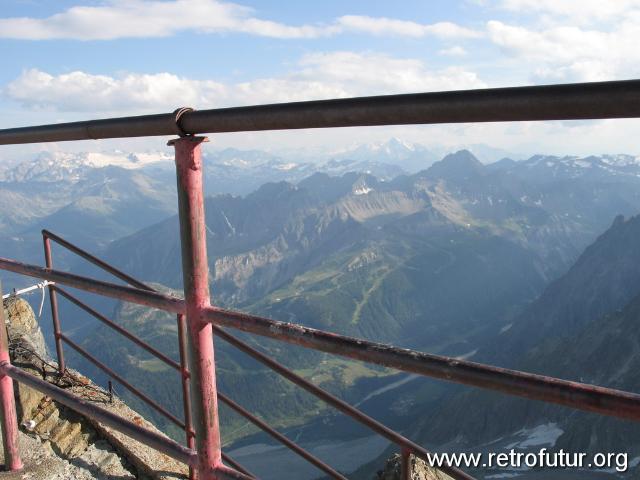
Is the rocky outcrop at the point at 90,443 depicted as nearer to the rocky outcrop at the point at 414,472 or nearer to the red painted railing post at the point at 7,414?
the red painted railing post at the point at 7,414

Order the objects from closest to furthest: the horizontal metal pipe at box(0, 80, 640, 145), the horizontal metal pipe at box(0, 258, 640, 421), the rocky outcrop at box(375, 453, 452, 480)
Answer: the horizontal metal pipe at box(0, 80, 640, 145)
the horizontal metal pipe at box(0, 258, 640, 421)
the rocky outcrop at box(375, 453, 452, 480)

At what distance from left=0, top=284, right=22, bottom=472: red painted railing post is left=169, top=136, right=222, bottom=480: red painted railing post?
2788 millimetres

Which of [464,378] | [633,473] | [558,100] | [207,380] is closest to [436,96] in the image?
[558,100]

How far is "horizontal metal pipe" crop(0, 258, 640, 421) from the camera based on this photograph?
2248 millimetres

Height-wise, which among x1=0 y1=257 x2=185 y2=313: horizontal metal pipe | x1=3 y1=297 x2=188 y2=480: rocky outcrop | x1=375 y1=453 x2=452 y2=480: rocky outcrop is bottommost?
x1=375 y1=453 x2=452 y2=480: rocky outcrop

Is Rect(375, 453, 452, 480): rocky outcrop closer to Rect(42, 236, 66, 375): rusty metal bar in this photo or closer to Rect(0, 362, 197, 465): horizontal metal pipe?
Rect(42, 236, 66, 375): rusty metal bar

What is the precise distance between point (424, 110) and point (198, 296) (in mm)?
1734

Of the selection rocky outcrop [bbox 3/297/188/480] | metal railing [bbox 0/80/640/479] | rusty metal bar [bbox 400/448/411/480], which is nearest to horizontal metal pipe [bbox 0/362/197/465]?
metal railing [bbox 0/80/640/479]

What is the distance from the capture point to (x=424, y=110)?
2.35 m

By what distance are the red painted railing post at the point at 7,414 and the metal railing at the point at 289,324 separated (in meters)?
0.64

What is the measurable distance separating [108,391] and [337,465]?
640 ft

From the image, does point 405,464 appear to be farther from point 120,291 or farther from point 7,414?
point 7,414

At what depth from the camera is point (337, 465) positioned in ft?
625

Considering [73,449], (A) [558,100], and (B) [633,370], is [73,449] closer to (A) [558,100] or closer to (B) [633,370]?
(A) [558,100]
